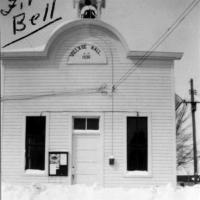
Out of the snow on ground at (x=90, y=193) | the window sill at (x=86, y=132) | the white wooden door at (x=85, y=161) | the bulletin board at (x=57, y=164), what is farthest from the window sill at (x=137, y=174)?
the bulletin board at (x=57, y=164)

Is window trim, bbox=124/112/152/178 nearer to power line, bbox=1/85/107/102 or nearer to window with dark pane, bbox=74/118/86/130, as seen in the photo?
power line, bbox=1/85/107/102

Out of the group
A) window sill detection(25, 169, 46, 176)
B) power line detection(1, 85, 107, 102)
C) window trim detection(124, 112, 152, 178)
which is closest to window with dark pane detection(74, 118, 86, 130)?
power line detection(1, 85, 107, 102)

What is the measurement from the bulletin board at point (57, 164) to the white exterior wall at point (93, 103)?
5.5 inches

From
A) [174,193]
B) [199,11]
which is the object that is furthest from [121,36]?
[174,193]

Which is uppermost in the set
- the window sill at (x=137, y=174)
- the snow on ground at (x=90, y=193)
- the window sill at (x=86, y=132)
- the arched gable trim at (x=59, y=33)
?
the arched gable trim at (x=59, y=33)

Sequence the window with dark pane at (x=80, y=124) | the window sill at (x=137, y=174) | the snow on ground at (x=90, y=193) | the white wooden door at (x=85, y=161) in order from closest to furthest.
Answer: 1. the snow on ground at (x=90, y=193)
2. the window sill at (x=137, y=174)
3. the white wooden door at (x=85, y=161)
4. the window with dark pane at (x=80, y=124)

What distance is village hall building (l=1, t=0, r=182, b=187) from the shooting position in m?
10.3

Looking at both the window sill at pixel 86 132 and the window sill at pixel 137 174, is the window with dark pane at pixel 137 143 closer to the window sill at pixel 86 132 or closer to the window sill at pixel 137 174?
the window sill at pixel 137 174

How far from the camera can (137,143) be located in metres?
10.4

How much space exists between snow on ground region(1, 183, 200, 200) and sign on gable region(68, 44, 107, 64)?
324 cm

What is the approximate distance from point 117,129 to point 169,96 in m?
1.64

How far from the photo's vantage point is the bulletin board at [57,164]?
33.8 feet

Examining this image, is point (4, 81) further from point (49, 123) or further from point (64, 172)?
point (64, 172)

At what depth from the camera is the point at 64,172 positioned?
1030 cm
